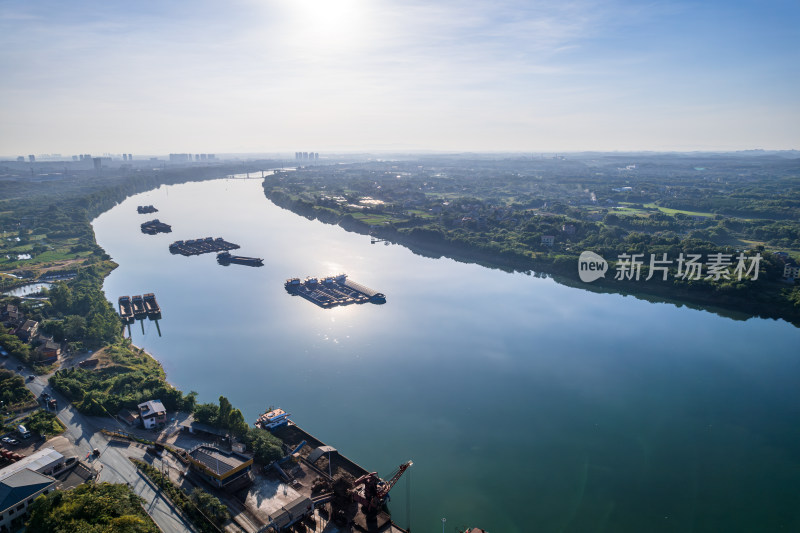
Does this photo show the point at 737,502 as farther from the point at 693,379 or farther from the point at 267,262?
the point at 267,262

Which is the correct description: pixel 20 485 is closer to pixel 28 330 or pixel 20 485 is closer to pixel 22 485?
pixel 22 485

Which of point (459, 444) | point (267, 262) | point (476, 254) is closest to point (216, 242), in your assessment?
point (267, 262)

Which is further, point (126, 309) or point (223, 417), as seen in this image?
point (126, 309)

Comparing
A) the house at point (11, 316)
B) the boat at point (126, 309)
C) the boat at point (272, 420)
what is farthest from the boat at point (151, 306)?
the boat at point (272, 420)

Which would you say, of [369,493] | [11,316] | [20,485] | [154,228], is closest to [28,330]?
[11,316]

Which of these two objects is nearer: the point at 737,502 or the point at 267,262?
the point at 737,502

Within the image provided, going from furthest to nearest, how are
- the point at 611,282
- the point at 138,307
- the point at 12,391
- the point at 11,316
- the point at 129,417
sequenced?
the point at 611,282, the point at 138,307, the point at 11,316, the point at 12,391, the point at 129,417
